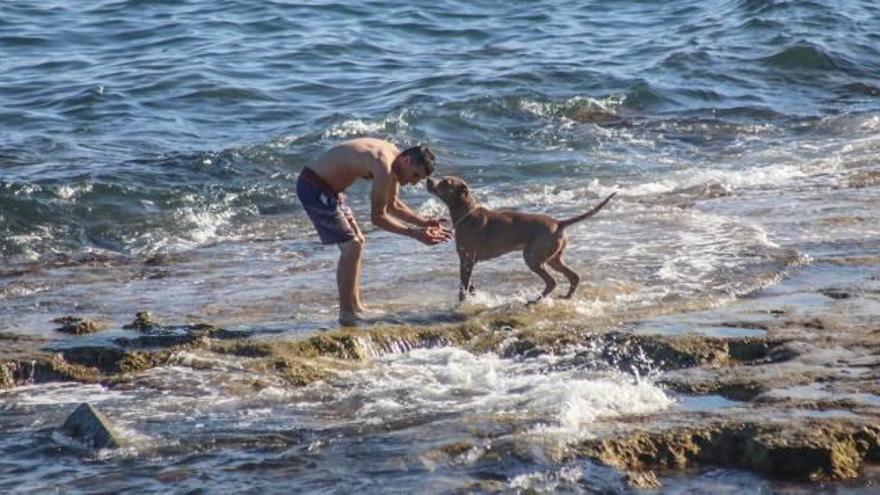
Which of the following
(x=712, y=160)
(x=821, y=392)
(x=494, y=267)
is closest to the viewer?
(x=821, y=392)

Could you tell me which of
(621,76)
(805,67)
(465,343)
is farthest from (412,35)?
(465,343)

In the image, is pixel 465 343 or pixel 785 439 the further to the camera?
pixel 465 343

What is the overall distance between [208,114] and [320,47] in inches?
183

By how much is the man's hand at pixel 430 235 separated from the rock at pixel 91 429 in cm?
297

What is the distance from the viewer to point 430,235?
10.3 m

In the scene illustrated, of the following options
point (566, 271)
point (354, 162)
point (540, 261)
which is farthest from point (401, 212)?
point (566, 271)

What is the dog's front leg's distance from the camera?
35.8 feet

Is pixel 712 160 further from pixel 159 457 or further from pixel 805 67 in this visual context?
pixel 159 457

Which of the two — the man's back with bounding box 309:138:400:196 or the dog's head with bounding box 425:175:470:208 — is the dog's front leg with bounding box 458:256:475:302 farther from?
the man's back with bounding box 309:138:400:196

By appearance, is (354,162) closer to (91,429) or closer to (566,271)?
(566,271)

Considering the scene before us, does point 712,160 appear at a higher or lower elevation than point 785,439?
lower

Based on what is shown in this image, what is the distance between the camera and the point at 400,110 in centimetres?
2022

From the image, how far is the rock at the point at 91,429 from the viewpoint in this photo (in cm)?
765

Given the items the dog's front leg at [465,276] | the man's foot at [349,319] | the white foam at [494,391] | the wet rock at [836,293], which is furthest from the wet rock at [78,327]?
the wet rock at [836,293]
